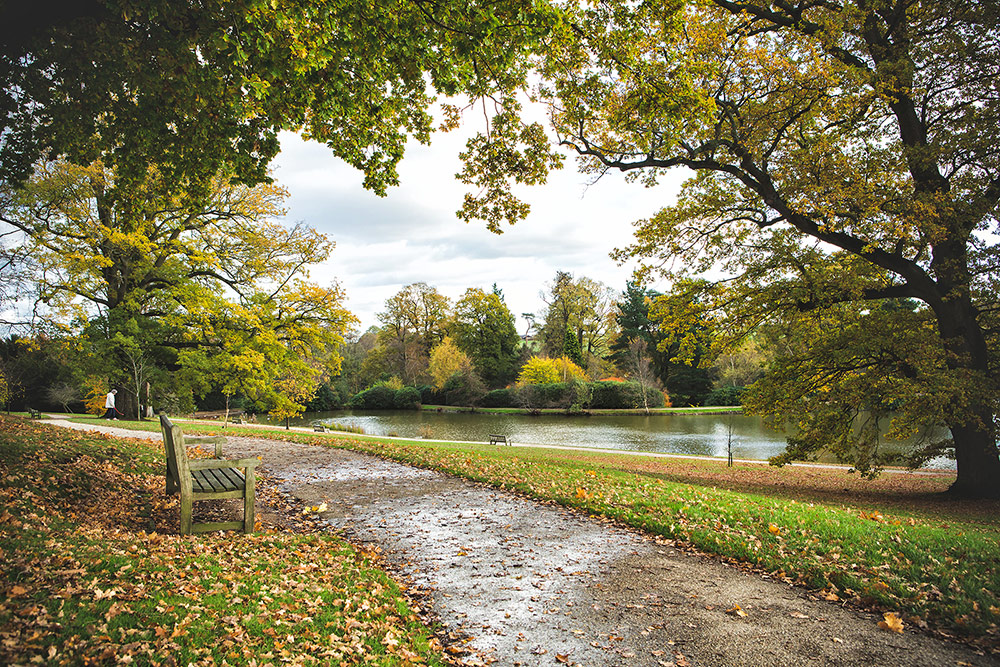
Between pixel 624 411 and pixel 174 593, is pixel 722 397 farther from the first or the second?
pixel 174 593

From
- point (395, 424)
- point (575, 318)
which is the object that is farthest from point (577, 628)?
point (575, 318)

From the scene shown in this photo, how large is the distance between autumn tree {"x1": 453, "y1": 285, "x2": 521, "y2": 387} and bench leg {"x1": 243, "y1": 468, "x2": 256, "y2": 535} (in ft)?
174

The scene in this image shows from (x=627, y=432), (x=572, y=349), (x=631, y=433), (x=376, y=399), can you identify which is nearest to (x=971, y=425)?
(x=631, y=433)

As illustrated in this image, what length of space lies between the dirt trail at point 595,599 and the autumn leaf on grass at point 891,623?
58mm

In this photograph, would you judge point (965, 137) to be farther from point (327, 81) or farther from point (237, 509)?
point (237, 509)

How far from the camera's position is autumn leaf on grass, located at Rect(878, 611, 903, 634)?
4184 millimetres

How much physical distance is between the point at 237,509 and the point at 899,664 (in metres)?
7.51

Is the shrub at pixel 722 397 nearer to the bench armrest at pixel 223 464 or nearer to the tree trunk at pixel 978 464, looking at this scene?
the tree trunk at pixel 978 464

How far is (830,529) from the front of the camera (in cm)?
652

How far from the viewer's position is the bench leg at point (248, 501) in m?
6.11

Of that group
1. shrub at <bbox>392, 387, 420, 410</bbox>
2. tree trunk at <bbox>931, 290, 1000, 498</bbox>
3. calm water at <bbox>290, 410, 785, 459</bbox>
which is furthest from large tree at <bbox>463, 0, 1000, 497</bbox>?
shrub at <bbox>392, 387, 420, 410</bbox>

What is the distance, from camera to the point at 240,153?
301 inches

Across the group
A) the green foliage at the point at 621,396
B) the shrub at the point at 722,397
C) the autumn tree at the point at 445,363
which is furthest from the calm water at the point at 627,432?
the autumn tree at the point at 445,363

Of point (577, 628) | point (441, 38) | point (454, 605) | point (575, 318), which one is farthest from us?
point (575, 318)
